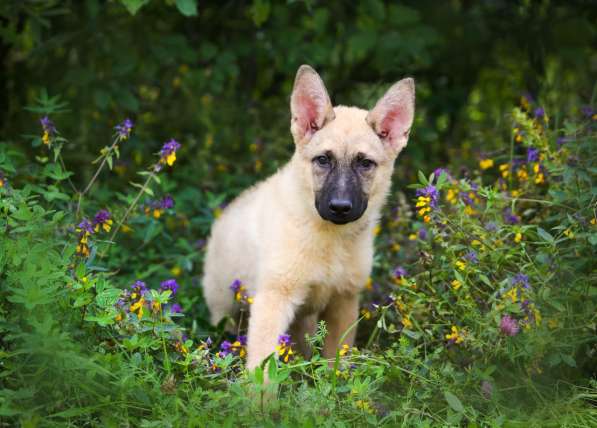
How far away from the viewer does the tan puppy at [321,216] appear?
446cm

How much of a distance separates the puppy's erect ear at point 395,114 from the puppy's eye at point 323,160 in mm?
349

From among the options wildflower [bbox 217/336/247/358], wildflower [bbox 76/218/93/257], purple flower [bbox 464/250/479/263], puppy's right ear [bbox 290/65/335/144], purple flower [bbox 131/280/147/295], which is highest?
puppy's right ear [bbox 290/65/335/144]

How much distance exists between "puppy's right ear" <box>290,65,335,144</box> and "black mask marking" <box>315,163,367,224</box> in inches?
12.5

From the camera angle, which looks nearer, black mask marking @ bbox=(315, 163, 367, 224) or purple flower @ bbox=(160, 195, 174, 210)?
black mask marking @ bbox=(315, 163, 367, 224)

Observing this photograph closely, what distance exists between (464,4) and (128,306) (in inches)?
201

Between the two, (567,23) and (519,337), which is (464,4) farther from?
(519,337)

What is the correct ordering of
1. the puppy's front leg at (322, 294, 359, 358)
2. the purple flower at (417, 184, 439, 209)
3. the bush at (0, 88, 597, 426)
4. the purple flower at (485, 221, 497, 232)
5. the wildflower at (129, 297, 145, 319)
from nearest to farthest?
1. the bush at (0, 88, 597, 426)
2. the wildflower at (129, 297, 145, 319)
3. the purple flower at (417, 184, 439, 209)
4. the purple flower at (485, 221, 497, 232)
5. the puppy's front leg at (322, 294, 359, 358)

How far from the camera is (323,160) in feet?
15.0

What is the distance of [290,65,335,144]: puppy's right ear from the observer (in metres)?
4.61

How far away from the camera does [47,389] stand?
11.4 feet

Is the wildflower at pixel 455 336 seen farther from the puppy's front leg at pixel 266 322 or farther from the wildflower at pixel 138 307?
the wildflower at pixel 138 307

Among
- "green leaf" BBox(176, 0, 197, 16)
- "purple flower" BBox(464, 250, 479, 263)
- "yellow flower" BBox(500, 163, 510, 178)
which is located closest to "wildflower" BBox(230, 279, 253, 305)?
"purple flower" BBox(464, 250, 479, 263)

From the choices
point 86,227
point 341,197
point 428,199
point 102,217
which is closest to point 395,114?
point 341,197

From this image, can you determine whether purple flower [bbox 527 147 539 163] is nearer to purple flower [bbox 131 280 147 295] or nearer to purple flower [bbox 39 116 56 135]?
purple flower [bbox 131 280 147 295]
